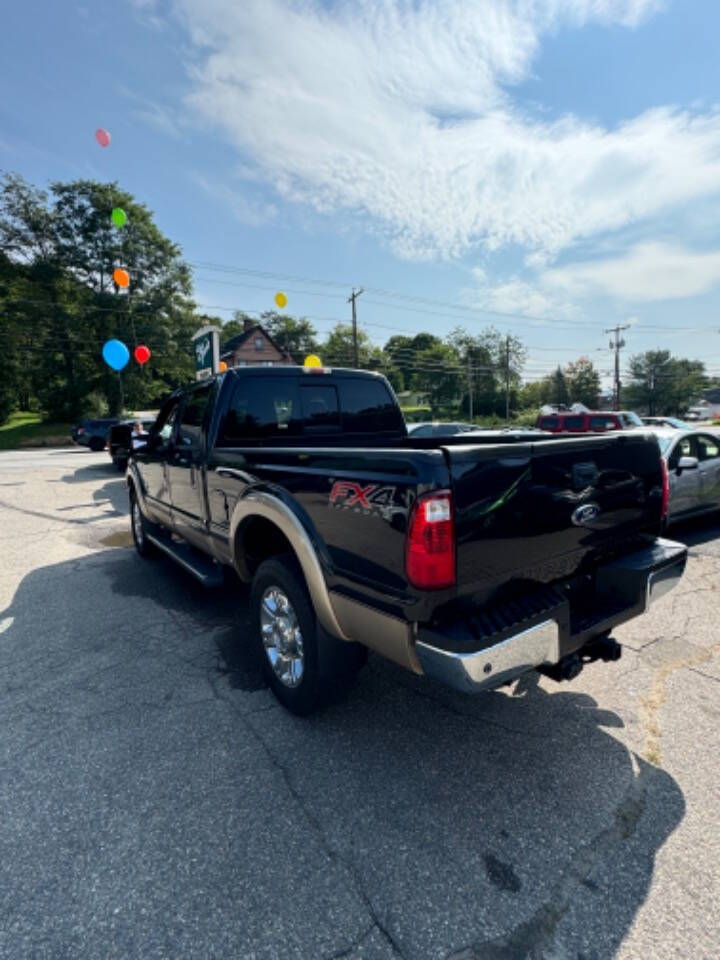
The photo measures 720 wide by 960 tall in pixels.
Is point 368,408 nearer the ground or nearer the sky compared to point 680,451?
nearer the sky

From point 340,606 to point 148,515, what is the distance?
13.8 ft

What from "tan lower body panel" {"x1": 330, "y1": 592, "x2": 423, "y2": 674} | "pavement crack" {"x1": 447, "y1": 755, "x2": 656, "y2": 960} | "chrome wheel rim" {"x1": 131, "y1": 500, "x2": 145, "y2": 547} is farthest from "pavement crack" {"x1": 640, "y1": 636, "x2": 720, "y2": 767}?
"chrome wheel rim" {"x1": 131, "y1": 500, "x2": 145, "y2": 547}

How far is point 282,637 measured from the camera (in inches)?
116

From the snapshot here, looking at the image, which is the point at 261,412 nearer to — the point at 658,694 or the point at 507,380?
the point at 658,694

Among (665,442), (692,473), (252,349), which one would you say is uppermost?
(252,349)

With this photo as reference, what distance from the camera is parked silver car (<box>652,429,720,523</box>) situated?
6242 millimetres

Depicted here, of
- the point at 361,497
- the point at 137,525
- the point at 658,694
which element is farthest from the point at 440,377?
the point at 361,497

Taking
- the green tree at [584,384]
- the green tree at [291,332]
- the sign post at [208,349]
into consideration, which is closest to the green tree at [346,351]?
the green tree at [291,332]

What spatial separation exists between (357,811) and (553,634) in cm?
116

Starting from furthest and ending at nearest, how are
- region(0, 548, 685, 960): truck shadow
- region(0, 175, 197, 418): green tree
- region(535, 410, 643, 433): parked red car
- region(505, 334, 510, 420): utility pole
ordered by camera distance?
region(505, 334, 510, 420): utility pole < region(0, 175, 197, 418): green tree < region(535, 410, 643, 433): parked red car < region(0, 548, 685, 960): truck shadow

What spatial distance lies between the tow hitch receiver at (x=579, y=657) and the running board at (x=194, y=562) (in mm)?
2448

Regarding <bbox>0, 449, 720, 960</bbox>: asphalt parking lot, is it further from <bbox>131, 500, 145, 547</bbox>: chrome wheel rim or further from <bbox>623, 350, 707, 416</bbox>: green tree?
<bbox>623, 350, 707, 416</bbox>: green tree

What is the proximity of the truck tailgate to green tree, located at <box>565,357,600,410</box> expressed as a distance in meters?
73.4

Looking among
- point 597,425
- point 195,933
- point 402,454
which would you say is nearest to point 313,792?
point 195,933
